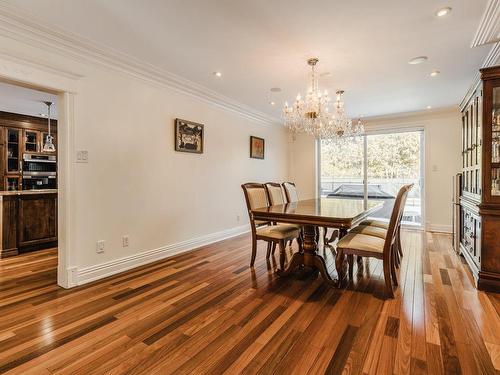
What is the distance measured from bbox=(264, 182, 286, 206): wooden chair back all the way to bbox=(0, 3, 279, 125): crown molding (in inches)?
67.2

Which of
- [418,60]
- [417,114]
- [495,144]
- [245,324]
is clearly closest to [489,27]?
[418,60]

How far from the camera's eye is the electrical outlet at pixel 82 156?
2.73 metres

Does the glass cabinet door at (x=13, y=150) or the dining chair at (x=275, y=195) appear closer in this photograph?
the dining chair at (x=275, y=195)

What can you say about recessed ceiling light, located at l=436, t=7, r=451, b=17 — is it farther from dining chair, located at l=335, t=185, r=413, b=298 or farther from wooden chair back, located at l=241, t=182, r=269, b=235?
wooden chair back, located at l=241, t=182, r=269, b=235

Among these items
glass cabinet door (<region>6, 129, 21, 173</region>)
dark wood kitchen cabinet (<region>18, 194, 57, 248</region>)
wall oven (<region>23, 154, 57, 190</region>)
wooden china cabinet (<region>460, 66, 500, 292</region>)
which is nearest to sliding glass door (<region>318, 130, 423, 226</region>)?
wooden china cabinet (<region>460, 66, 500, 292</region>)

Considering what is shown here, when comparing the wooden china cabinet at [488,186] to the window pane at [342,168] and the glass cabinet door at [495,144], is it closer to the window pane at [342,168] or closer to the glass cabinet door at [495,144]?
the glass cabinet door at [495,144]

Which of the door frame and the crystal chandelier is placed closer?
the door frame

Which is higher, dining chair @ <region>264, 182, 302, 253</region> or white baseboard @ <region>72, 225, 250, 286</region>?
dining chair @ <region>264, 182, 302, 253</region>

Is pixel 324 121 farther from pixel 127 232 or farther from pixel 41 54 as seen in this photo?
pixel 41 54

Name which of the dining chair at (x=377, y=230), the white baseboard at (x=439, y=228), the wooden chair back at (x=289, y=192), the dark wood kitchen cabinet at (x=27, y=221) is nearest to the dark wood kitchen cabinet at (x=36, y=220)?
the dark wood kitchen cabinet at (x=27, y=221)

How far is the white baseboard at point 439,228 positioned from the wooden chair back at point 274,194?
3.30 m

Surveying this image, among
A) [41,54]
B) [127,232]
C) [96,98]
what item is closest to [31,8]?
[41,54]

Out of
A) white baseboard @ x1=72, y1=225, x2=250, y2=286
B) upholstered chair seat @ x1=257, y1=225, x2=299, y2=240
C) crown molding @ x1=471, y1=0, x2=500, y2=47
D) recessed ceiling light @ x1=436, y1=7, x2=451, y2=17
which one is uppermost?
recessed ceiling light @ x1=436, y1=7, x2=451, y2=17

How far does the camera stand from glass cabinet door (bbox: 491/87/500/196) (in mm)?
2574
